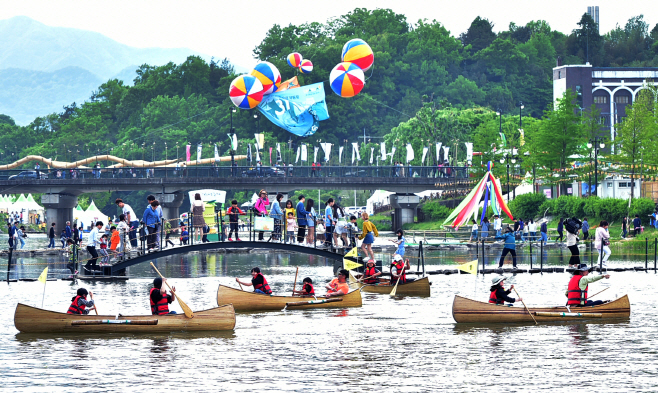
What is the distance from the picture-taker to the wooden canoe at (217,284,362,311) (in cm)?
2845

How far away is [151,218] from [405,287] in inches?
424

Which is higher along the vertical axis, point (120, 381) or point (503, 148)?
point (503, 148)

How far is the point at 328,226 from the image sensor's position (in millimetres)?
39344

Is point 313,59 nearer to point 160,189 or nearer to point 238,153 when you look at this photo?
point 238,153

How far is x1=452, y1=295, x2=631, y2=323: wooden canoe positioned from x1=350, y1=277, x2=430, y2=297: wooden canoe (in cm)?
726

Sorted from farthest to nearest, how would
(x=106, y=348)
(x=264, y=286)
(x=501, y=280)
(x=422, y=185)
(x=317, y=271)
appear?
1. (x=422, y=185)
2. (x=317, y=271)
3. (x=264, y=286)
4. (x=501, y=280)
5. (x=106, y=348)

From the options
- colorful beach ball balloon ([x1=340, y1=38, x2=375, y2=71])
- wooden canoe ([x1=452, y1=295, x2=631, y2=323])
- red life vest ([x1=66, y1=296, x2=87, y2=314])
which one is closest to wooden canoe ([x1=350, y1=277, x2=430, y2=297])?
wooden canoe ([x1=452, y1=295, x2=631, y2=323])

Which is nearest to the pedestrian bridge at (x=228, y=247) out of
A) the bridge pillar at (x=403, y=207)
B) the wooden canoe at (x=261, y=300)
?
the wooden canoe at (x=261, y=300)

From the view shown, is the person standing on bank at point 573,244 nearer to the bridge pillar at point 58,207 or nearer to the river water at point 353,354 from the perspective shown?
the river water at point 353,354

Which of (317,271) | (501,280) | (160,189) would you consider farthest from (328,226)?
(160,189)

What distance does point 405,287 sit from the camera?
32.9 metres

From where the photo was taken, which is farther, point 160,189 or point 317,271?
point 160,189

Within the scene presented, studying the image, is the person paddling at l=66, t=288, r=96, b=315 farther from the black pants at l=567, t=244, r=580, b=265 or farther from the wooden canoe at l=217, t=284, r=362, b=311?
the black pants at l=567, t=244, r=580, b=265

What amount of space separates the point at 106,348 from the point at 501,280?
400 inches
